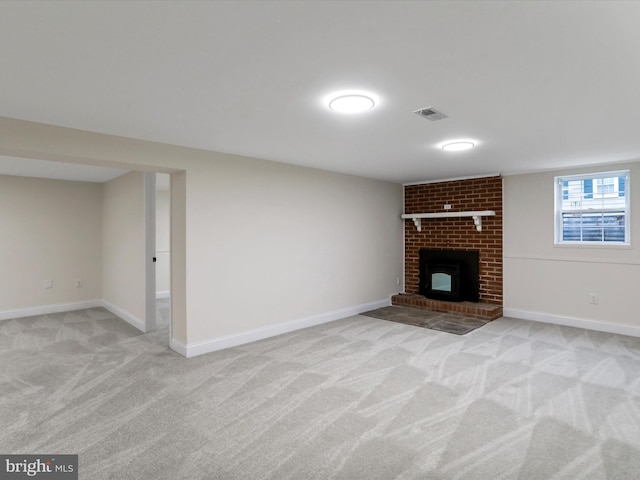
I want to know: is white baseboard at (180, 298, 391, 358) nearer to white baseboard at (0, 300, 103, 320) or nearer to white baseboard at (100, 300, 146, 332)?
white baseboard at (100, 300, 146, 332)

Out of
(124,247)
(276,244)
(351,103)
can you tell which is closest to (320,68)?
(351,103)

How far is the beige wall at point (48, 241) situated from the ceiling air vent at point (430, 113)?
5860 mm

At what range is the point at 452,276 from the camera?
18.9 ft

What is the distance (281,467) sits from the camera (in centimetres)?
194

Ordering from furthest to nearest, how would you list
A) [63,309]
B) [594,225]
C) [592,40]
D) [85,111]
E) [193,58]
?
[63,309], [594,225], [85,111], [193,58], [592,40]

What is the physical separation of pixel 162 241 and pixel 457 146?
19.2 ft

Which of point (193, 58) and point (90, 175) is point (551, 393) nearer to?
point (193, 58)

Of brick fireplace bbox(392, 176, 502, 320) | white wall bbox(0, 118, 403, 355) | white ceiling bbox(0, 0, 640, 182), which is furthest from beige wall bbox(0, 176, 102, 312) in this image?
brick fireplace bbox(392, 176, 502, 320)

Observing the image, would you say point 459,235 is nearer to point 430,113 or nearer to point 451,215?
point 451,215

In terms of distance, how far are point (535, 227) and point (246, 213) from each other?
4111 mm

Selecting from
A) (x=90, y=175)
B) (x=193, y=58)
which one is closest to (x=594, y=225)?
(x=193, y=58)

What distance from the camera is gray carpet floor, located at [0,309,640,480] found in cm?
198

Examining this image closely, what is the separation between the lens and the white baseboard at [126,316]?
185 inches

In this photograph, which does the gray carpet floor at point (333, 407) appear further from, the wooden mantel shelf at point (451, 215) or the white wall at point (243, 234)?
the wooden mantel shelf at point (451, 215)
